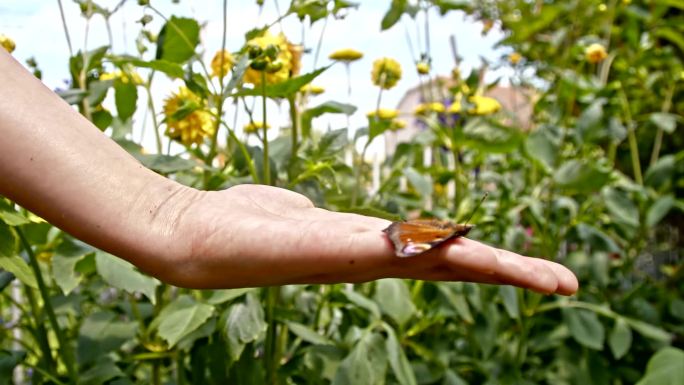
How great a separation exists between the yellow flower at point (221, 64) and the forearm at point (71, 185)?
1.41ft

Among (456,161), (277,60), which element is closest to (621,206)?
(456,161)

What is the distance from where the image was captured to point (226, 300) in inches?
38.7

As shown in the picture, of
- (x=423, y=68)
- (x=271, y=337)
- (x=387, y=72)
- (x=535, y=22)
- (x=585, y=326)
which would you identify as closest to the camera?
(x=271, y=337)

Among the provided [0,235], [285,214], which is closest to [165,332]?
[0,235]

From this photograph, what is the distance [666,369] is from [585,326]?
0.73 ft

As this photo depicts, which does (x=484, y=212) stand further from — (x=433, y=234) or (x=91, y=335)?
(x=433, y=234)

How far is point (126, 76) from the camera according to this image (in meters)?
1.16

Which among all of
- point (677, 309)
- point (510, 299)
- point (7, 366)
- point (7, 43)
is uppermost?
point (7, 43)

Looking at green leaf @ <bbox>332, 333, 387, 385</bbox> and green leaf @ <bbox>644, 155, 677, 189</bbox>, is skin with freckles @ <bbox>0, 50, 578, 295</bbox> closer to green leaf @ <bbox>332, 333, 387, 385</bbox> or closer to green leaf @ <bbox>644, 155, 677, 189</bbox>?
green leaf @ <bbox>332, 333, 387, 385</bbox>

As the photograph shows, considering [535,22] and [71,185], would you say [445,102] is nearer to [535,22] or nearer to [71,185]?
[535,22]

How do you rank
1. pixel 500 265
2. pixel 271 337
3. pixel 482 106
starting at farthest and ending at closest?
pixel 482 106 → pixel 271 337 → pixel 500 265

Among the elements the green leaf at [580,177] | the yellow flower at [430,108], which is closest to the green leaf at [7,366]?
the green leaf at [580,177]

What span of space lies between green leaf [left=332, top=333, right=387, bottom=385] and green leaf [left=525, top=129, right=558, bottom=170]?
2.25 ft

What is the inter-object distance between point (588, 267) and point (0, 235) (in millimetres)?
1269
